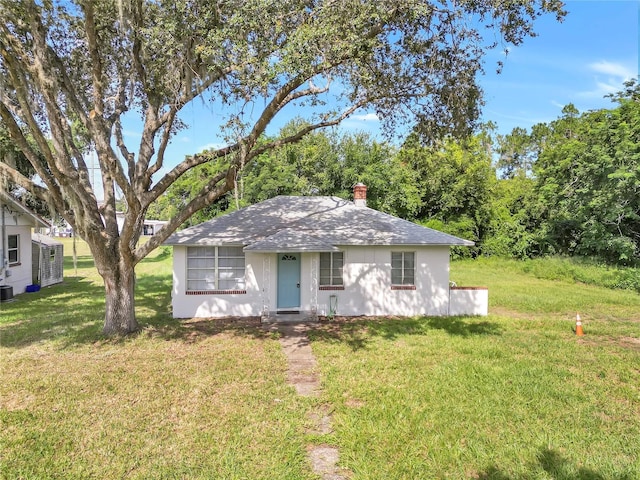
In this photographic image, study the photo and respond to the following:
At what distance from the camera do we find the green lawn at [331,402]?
472 cm

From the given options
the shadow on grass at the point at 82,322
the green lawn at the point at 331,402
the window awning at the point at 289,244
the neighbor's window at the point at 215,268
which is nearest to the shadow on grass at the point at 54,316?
the shadow on grass at the point at 82,322

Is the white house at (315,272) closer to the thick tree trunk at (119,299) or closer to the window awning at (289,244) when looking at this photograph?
the window awning at (289,244)

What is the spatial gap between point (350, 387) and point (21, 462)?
475cm

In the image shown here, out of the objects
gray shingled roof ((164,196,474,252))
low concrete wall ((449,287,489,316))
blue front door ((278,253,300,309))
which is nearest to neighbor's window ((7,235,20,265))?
gray shingled roof ((164,196,474,252))

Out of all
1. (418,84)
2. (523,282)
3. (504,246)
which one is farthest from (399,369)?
(504,246)

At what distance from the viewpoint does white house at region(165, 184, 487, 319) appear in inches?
488

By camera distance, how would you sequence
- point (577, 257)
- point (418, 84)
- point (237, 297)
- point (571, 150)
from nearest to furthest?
point (418, 84), point (237, 297), point (577, 257), point (571, 150)

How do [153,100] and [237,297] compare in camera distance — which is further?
[237,297]

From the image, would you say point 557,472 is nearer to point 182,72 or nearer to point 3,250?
point 182,72

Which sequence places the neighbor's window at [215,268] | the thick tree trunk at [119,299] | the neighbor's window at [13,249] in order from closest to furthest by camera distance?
the thick tree trunk at [119,299] < the neighbor's window at [215,268] < the neighbor's window at [13,249]

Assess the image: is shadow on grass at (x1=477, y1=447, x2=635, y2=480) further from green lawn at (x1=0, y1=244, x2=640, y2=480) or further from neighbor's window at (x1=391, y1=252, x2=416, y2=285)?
neighbor's window at (x1=391, y1=252, x2=416, y2=285)

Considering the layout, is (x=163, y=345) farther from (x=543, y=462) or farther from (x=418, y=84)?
(x=418, y=84)

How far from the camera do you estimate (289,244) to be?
38.3ft

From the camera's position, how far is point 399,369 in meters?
7.89
